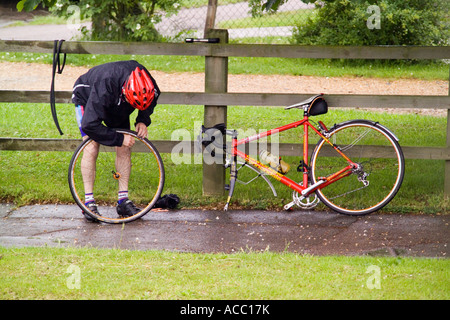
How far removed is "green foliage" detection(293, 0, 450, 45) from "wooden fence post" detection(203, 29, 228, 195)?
737 cm

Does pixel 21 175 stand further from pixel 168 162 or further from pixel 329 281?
pixel 329 281

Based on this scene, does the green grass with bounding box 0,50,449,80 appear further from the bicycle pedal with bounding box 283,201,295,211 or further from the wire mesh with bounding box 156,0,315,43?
the bicycle pedal with bounding box 283,201,295,211

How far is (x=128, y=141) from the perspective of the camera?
5.75 metres

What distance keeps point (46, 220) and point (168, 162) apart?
2.18 meters

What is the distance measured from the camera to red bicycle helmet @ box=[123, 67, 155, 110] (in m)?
5.40

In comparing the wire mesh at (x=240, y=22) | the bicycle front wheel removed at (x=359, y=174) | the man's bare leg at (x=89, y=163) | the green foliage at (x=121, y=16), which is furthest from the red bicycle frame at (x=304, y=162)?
the wire mesh at (x=240, y=22)

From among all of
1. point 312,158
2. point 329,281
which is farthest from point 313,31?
point 329,281

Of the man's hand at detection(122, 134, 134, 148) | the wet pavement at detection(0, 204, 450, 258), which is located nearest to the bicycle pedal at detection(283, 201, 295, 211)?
the wet pavement at detection(0, 204, 450, 258)

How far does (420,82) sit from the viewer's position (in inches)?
→ 506

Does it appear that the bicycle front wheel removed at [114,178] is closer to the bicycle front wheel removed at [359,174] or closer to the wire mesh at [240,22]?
the bicycle front wheel removed at [359,174]

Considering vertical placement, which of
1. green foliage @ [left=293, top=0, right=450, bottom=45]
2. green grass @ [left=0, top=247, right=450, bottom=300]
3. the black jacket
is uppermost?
green foliage @ [left=293, top=0, right=450, bottom=45]

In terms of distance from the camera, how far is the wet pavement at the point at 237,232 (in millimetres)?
5152

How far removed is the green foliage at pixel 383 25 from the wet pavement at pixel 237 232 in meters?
8.03
